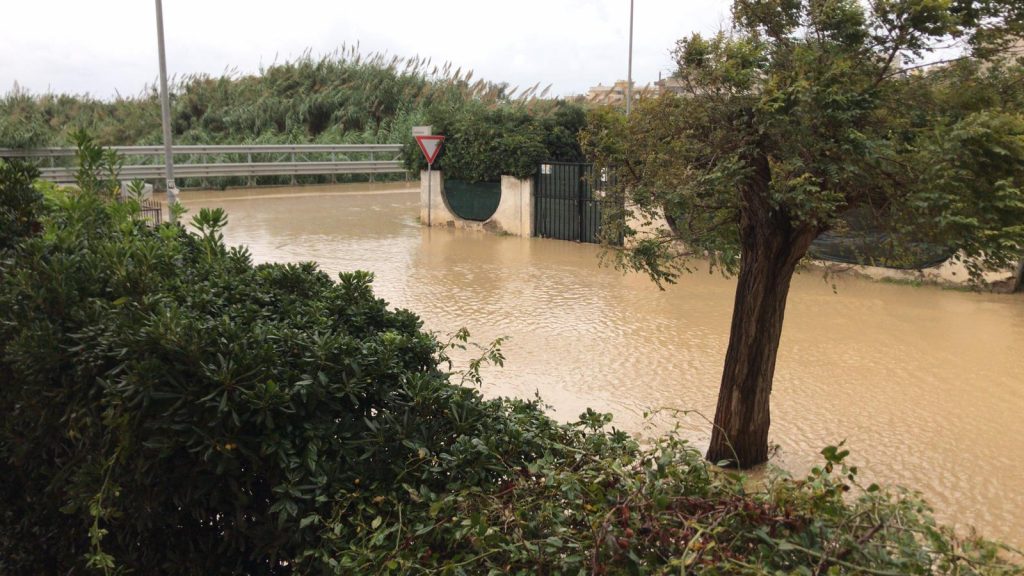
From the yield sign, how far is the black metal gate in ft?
8.70

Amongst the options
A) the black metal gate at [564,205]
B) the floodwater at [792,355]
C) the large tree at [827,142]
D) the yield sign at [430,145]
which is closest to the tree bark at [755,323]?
the large tree at [827,142]

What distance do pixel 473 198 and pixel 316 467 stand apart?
677 inches

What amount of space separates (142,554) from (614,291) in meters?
10.2

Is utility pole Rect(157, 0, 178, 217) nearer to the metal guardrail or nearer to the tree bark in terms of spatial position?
the metal guardrail

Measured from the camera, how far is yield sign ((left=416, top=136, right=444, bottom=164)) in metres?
19.5

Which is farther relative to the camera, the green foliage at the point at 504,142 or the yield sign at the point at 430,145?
the yield sign at the point at 430,145

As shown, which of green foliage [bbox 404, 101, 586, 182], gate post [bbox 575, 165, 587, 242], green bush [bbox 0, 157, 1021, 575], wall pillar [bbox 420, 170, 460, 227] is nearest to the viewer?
green bush [bbox 0, 157, 1021, 575]

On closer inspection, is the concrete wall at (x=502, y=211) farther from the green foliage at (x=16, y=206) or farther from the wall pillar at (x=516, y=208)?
the green foliage at (x=16, y=206)

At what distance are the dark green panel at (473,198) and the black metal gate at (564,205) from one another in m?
1.15

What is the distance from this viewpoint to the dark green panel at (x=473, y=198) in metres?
19.3

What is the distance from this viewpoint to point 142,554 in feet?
10.0

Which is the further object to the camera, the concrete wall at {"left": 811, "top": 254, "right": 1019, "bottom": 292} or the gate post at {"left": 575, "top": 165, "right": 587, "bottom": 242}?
the gate post at {"left": 575, "top": 165, "right": 587, "bottom": 242}

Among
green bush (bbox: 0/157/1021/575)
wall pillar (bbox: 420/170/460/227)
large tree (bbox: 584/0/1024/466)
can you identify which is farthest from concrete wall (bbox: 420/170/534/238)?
green bush (bbox: 0/157/1021/575)

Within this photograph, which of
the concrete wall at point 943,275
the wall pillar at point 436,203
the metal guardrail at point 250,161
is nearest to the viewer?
the concrete wall at point 943,275
